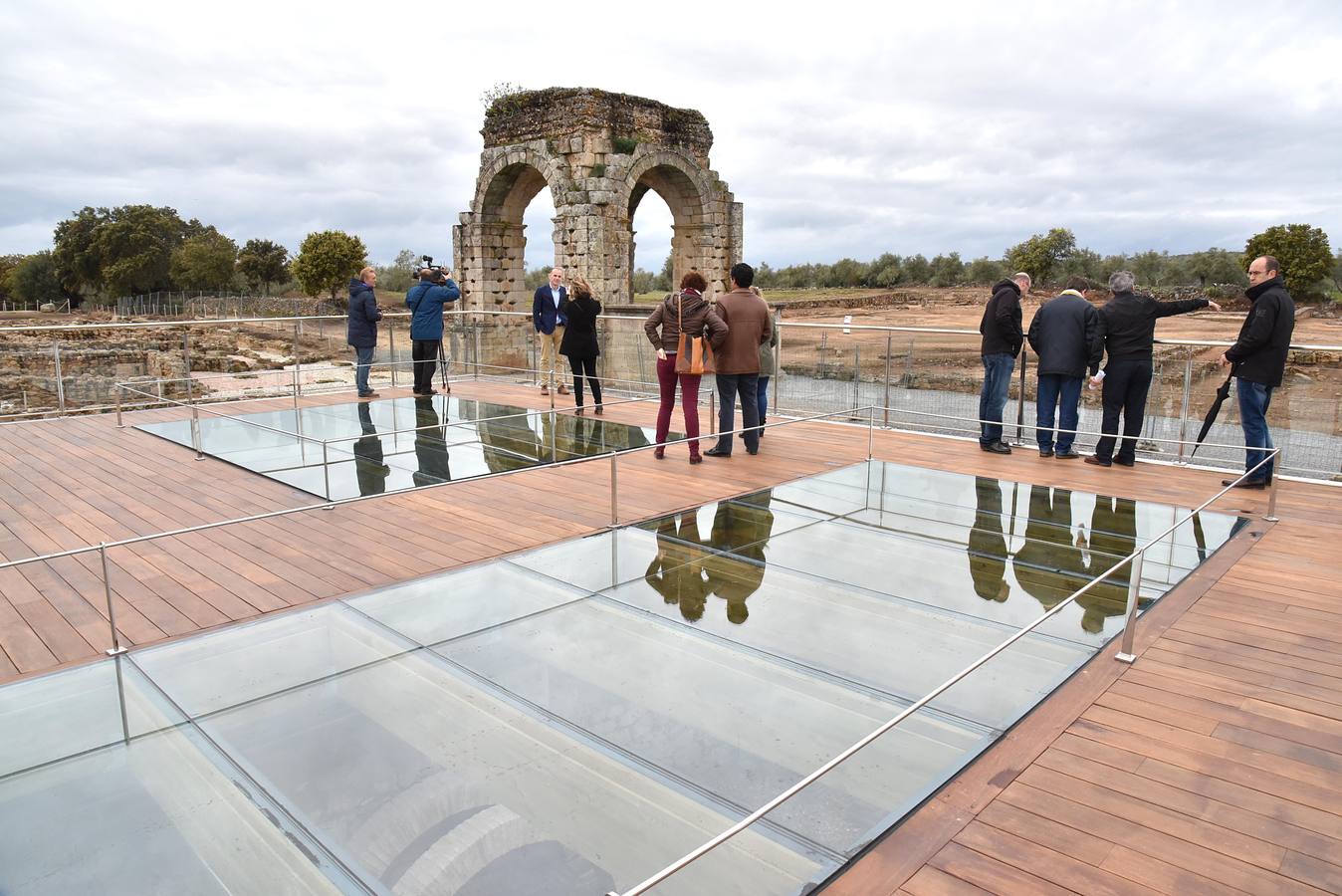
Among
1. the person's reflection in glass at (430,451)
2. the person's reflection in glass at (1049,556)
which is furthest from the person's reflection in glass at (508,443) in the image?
the person's reflection in glass at (1049,556)

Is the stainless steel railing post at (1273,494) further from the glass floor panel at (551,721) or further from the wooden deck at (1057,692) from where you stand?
the glass floor panel at (551,721)

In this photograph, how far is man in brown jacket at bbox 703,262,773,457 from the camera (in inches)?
291

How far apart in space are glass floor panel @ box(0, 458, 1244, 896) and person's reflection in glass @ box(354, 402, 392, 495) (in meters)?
2.03

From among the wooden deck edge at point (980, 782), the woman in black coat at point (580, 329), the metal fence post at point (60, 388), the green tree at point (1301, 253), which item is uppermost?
the green tree at point (1301, 253)

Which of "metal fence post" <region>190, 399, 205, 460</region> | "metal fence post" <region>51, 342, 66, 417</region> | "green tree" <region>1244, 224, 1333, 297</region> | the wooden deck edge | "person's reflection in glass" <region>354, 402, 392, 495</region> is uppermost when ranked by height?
"green tree" <region>1244, 224, 1333, 297</region>

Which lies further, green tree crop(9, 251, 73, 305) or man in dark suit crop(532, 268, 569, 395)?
green tree crop(9, 251, 73, 305)

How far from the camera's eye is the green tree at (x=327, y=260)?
46344mm

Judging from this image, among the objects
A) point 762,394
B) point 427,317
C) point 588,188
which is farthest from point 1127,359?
point 588,188

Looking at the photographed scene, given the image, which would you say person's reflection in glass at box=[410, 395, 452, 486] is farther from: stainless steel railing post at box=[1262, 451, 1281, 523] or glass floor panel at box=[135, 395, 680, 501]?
stainless steel railing post at box=[1262, 451, 1281, 523]

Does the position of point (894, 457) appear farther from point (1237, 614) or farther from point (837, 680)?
point (837, 680)

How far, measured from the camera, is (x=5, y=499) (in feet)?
20.8

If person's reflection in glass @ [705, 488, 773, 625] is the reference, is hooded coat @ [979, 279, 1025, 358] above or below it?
above

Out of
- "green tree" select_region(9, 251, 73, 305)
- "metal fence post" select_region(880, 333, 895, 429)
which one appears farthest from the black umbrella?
"green tree" select_region(9, 251, 73, 305)

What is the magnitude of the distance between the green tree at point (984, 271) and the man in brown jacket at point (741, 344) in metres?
41.1
